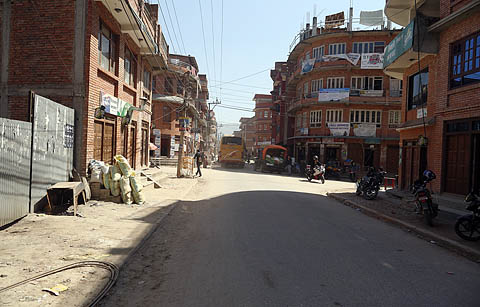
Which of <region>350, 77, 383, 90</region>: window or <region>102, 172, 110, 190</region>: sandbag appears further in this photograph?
<region>350, 77, 383, 90</region>: window

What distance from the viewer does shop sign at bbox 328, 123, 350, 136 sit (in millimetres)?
34812

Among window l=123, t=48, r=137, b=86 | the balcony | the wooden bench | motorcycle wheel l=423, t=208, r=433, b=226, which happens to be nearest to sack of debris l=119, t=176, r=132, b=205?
the wooden bench

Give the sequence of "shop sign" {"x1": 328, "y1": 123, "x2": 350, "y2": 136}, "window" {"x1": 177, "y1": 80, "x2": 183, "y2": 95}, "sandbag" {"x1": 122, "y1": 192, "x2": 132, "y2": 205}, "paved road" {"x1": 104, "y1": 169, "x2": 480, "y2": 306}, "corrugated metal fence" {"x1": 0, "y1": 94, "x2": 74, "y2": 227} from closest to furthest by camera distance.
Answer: "paved road" {"x1": 104, "y1": 169, "x2": 480, "y2": 306}
"corrugated metal fence" {"x1": 0, "y1": 94, "x2": 74, "y2": 227}
"sandbag" {"x1": 122, "y1": 192, "x2": 132, "y2": 205}
"shop sign" {"x1": 328, "y1": 123, "x2": 350, "y2": 136}
"window" {"x1": 177, "y1": 80, "x2": 183, "y2": 95}

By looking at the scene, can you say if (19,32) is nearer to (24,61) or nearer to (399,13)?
(24,61)

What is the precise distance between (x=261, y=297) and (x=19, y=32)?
11343 mm

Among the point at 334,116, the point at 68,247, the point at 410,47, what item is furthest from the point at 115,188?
the point at 334,116


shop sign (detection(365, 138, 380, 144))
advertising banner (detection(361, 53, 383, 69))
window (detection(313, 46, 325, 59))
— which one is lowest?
shop sign (detection(365, 138, 380, 144))

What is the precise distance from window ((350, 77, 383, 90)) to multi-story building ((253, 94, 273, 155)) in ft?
159

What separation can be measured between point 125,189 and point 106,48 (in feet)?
18.2

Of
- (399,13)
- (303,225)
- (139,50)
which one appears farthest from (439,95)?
(139,50)

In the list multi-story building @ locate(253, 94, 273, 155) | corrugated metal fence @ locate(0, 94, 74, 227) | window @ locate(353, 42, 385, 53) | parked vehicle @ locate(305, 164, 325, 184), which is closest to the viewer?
corrugated metal fence @ locate(0, 94, 74, 227)

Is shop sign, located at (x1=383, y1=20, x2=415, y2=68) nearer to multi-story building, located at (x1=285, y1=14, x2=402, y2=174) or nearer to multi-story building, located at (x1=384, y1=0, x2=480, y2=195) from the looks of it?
multi-story building, located at (x1=384, y1=0, x2=480, y2=195)

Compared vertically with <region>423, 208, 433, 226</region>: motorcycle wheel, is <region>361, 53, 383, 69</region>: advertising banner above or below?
above

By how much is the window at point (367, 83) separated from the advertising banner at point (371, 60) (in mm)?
1436
